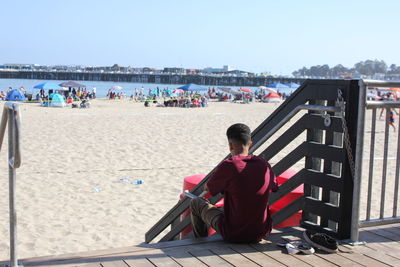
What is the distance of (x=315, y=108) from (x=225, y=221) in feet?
3.30

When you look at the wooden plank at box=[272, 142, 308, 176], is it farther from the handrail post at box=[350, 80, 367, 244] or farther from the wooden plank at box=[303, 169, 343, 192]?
the handrail post at box=[350, 80, 367, 244]

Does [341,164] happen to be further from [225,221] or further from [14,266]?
[14,266]

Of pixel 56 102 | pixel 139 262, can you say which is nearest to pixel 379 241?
pixel 139 262

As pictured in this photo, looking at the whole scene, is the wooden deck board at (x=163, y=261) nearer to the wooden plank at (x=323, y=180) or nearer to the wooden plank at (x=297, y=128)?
the wooden plank at (x=297, y=128)

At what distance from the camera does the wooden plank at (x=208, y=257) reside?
3066 mm

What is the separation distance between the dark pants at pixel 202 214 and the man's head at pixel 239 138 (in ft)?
1.57

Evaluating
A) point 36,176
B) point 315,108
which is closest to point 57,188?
point 36,176

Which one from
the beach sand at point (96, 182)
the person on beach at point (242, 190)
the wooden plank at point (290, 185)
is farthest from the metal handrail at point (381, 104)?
the beach sand at point (96, 182)

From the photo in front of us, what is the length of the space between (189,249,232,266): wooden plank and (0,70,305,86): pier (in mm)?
159297

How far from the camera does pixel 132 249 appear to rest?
3307 mm

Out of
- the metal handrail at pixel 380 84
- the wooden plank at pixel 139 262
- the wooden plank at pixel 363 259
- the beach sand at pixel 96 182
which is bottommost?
the beach sand at pixel 96 182

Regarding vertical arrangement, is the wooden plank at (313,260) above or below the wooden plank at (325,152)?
below

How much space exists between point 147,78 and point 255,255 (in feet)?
552

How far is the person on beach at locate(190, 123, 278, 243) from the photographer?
325cm
